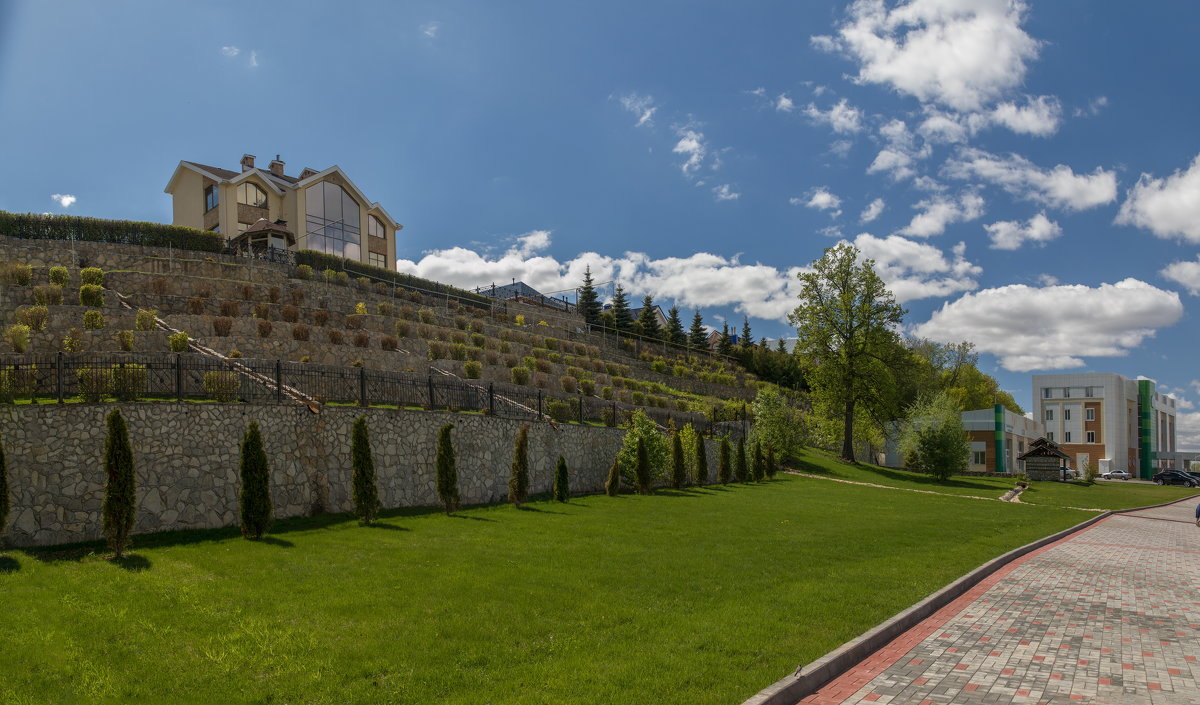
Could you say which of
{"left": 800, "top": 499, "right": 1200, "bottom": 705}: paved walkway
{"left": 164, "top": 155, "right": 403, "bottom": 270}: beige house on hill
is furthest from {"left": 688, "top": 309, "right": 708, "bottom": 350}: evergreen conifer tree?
{"left": 800, "top": 499, "right": 1200, "bottom": 705}: paved walkway

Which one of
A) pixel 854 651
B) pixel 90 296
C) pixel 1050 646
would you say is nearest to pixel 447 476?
pixel 854 651

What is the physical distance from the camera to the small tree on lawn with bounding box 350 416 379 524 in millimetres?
14102

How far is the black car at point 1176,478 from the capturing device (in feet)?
194

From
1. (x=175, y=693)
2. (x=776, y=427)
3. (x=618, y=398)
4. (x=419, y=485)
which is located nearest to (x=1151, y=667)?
(x=175, y=693)

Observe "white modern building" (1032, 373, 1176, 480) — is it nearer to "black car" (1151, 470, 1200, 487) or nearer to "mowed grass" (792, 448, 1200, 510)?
"black car" (1151, 470, 1200, 487)

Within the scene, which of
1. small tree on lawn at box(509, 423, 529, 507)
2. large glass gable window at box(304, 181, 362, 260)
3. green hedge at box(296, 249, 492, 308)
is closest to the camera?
small tree on lawn at box(509, 423, 529, 507)

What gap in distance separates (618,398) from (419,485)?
1940cm

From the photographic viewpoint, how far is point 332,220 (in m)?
47.1

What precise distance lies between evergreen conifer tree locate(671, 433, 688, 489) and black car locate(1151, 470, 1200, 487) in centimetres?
5426

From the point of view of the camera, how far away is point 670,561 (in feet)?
37.5

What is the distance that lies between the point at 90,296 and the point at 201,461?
12097mm

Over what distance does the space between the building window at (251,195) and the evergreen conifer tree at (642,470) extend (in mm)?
31722

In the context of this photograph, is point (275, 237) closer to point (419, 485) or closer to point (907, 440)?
point (419, 485)

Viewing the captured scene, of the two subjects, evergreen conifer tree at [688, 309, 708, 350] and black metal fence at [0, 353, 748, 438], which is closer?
black metal fence at [0, 353, 748, 438]
